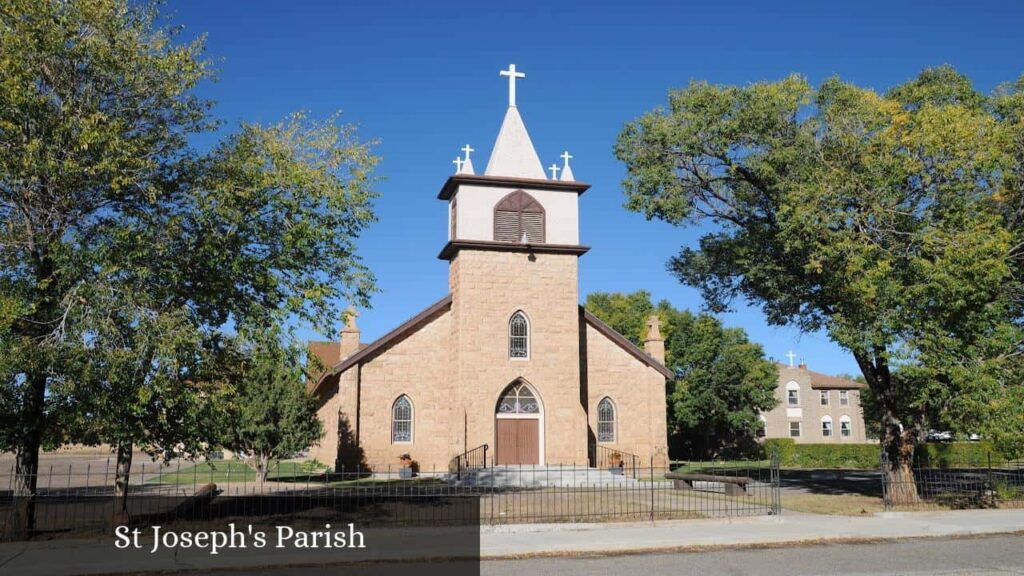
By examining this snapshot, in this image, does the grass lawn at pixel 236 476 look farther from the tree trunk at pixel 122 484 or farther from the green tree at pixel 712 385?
the green tree at pixel 712 385

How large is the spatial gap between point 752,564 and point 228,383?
9371 millimetres

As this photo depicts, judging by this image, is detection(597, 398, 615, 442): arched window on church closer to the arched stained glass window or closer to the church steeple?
the arched stained glass window

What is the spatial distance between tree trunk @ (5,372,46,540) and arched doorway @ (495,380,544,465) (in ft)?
56.7

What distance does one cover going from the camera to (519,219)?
31234 mm

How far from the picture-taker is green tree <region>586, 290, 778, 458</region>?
4703 cm

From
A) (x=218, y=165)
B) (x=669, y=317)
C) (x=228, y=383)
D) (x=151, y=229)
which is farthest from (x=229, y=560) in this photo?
(x=669, y=317)

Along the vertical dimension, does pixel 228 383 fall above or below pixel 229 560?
above

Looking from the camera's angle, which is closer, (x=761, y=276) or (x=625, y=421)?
(x=761, y=276)

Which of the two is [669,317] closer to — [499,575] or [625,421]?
[625,421]

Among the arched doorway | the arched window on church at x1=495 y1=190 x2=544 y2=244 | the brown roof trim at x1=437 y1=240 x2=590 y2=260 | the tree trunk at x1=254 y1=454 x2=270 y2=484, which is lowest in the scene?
the tree trunk at x1=254 y1=454 x2=270 y2=484

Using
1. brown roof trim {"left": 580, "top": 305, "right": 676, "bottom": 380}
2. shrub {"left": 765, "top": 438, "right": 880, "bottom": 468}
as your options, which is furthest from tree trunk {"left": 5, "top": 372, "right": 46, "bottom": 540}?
shrub {"left": 765, "top": 438, "right": 880, "bottom": 468}

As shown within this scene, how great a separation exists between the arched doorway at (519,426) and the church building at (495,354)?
37 millimetres

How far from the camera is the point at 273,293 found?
1574 cm

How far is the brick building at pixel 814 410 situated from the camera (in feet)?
205
